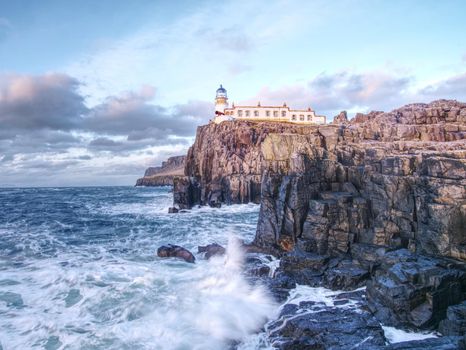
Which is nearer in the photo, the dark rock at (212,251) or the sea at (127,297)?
the sea at (127,297)

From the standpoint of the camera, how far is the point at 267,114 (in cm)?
8256

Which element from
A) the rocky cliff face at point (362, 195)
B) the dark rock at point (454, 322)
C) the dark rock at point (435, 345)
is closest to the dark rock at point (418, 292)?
the dark rock at point (454, 322)

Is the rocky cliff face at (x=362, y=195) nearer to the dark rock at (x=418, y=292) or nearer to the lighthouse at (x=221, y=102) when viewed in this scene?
the dark rock at (x=418, y=292)

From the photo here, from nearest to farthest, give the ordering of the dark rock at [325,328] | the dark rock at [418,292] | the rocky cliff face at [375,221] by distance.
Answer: the dark rock at [325,328]
the dark rock at [418,292]
the rocky cliff face at [375,221]

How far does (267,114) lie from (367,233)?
6457 cm

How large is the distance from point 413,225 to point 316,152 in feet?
32.4

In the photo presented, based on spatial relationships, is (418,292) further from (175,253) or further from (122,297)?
(175,253)

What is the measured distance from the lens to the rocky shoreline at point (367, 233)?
13.7 m

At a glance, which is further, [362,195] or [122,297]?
[362,195]

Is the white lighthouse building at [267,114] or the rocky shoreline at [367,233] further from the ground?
the white lighthouse building at [267,114]

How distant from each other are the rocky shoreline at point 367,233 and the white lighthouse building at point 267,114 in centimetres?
4623

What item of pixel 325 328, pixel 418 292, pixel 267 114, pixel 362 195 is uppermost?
pixel 267 114

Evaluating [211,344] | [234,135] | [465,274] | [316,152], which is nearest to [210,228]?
[316,152]

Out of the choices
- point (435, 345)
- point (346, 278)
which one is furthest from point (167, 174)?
point (435, 345)
